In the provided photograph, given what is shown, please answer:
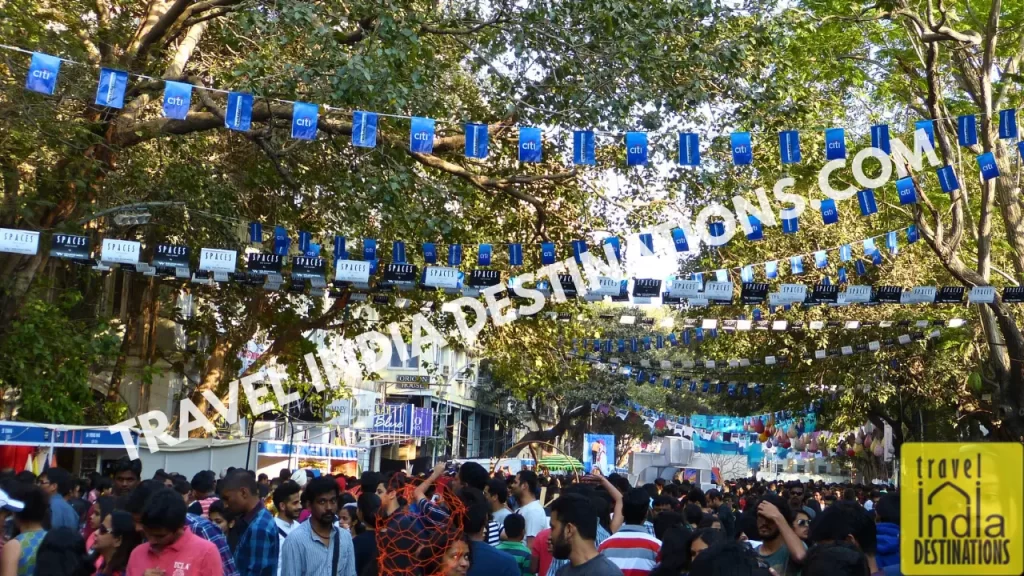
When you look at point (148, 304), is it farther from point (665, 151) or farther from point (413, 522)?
point (413, 522)

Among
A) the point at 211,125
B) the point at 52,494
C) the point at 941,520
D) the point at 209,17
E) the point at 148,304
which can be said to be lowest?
the point at 52,494

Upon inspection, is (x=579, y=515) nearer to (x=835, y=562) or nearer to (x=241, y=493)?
(x=835, y=562)

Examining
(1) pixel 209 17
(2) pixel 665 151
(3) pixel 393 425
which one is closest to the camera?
(2) pixel 665 151

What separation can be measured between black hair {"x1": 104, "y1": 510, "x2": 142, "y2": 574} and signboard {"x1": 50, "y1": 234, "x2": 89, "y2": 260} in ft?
29.7

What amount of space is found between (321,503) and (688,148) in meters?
7.80

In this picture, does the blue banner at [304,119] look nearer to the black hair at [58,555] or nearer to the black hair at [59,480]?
the black hair at [59,480]

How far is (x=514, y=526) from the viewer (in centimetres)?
714

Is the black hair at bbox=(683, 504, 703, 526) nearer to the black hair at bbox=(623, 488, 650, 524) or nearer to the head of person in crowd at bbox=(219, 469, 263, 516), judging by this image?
the black hair at bbox=(623, 488, 650, 524)

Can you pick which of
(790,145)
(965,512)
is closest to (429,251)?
(790,145)

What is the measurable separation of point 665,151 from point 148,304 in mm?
13983

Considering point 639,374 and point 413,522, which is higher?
point 639,374

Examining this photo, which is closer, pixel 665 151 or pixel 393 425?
pixel 665 151

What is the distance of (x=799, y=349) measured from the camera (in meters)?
30.5

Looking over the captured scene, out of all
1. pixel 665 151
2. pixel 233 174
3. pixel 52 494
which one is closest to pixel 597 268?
pixel 665 151
